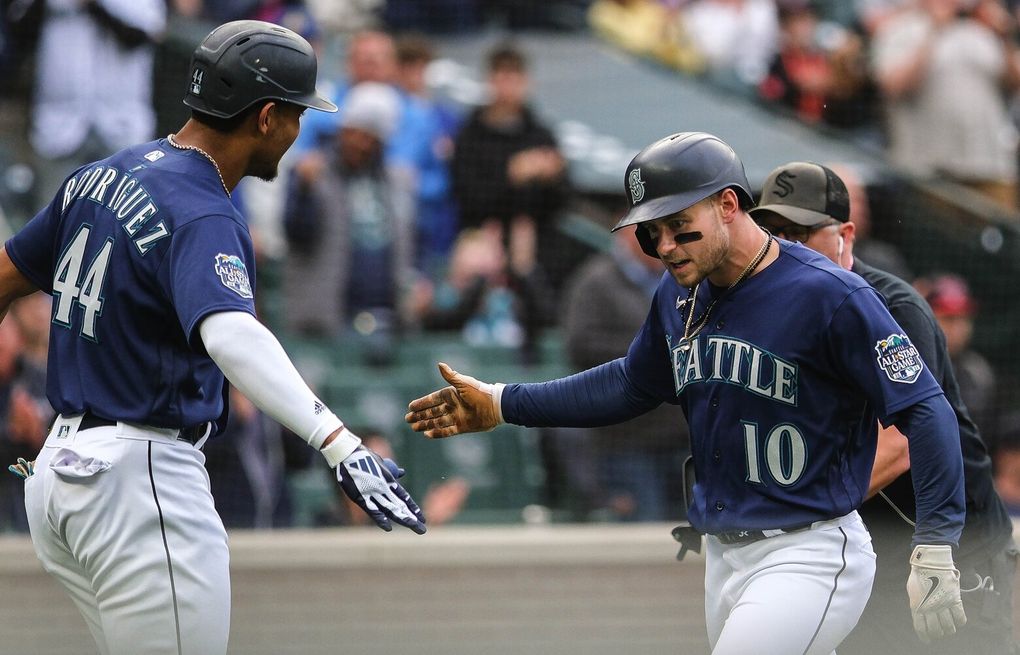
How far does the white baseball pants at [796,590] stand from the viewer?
3162 mm

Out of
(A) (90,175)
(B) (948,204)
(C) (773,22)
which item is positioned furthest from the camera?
(C) (773,22)

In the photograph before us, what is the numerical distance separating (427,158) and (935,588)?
220 inches

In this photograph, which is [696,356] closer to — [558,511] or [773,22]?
[558,511]

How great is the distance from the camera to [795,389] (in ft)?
10.7

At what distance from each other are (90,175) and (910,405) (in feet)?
6.15

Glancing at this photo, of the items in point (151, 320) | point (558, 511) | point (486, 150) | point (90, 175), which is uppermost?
point (90, 175)

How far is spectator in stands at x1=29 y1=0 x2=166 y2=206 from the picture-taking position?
8.15 metres

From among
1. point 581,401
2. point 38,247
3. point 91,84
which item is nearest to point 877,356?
point 581,401

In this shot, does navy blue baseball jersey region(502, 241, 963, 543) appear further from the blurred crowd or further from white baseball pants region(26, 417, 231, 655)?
the blurred crowd

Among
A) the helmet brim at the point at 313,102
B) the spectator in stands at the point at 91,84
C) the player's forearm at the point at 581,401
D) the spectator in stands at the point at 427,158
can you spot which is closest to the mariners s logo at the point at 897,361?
the player's forearm at the point at 581,401

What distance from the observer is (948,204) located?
352 inches

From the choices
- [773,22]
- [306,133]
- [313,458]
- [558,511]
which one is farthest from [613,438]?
[773,22]

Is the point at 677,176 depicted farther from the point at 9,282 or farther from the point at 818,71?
the point at 818,71

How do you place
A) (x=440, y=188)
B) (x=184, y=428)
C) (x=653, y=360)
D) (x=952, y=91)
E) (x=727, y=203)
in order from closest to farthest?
(x=184, y=428) < (x=727, y=203) < (x=653, y=360) < (x=440, y=188) < (x=952, y=91)
